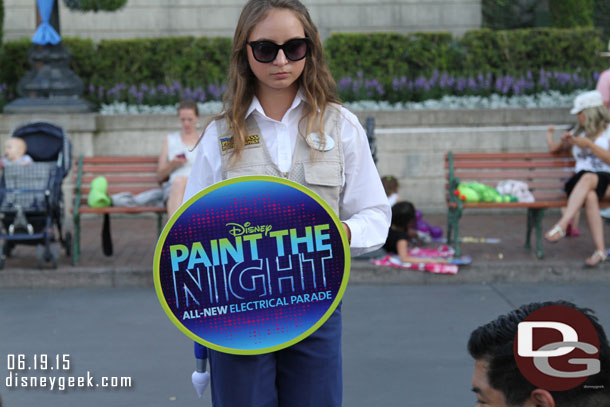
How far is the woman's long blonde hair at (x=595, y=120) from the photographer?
8.48 meters

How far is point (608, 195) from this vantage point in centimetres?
823

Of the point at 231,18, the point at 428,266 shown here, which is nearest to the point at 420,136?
the point at 428,266

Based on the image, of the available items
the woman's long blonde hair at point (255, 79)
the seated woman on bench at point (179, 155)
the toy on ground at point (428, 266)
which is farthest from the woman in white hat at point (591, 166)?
the woman's long blonde hair at point (255, 79)

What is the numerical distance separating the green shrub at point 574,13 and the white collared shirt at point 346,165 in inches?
498

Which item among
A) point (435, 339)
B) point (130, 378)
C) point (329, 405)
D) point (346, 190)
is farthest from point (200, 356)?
point (435, 339)

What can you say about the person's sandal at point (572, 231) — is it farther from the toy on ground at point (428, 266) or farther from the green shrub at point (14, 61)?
the green shrub at point (14, 61)

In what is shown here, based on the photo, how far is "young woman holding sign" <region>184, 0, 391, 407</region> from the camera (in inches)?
103

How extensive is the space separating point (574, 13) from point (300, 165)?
511 inches

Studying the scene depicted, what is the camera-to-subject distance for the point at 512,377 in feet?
5.96

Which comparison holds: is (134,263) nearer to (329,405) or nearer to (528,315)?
(329,405)

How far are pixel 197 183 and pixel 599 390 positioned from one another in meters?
1.43

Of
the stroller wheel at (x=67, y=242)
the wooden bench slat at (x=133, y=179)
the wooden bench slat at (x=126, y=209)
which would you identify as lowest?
the stroller wheel at (x=67, y=242)

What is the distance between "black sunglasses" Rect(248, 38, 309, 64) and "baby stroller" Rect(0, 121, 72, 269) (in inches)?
220

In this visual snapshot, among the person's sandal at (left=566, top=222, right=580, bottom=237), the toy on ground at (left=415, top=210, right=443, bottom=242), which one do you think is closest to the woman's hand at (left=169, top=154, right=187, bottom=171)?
the toy on ground at (left=415, top=210, right=443, bottom=242)
